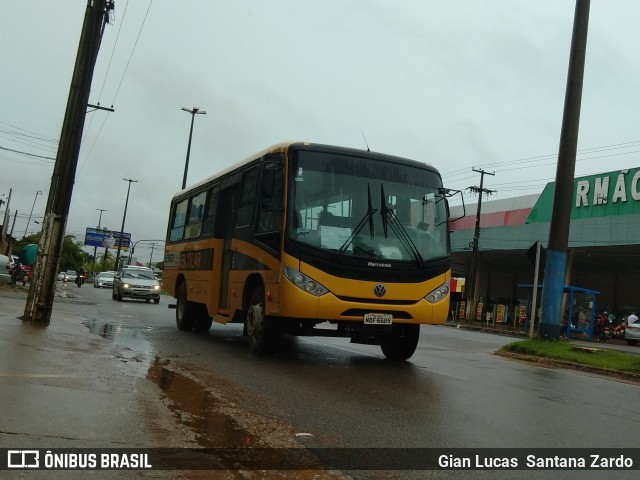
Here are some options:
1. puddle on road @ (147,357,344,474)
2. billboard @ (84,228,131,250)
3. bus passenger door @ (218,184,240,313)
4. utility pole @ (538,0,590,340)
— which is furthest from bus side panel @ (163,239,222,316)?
billboard @ (84,228,131,250)

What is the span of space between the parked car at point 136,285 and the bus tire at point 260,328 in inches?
796

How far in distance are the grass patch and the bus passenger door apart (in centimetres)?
689

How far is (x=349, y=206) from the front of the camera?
30.6 feet

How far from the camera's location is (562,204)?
47.5 feet

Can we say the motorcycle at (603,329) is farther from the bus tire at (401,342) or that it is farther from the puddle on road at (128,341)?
the puddle on road at (128,341)

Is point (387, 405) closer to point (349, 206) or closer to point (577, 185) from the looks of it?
point (349, 206)

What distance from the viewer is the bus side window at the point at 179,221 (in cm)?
1557

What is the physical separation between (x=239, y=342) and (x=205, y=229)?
2.50 metres

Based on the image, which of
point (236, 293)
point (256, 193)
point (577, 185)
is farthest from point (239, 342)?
point (577, 185)

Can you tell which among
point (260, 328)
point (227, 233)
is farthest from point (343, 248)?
point (227, 233)

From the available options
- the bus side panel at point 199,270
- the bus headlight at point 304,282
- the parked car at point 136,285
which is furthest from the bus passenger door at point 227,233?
the parked car at point 136,285

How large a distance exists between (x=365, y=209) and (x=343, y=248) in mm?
741

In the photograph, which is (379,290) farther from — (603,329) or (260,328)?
(603,329)

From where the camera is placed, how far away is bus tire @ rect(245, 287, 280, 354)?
966 centimetres
